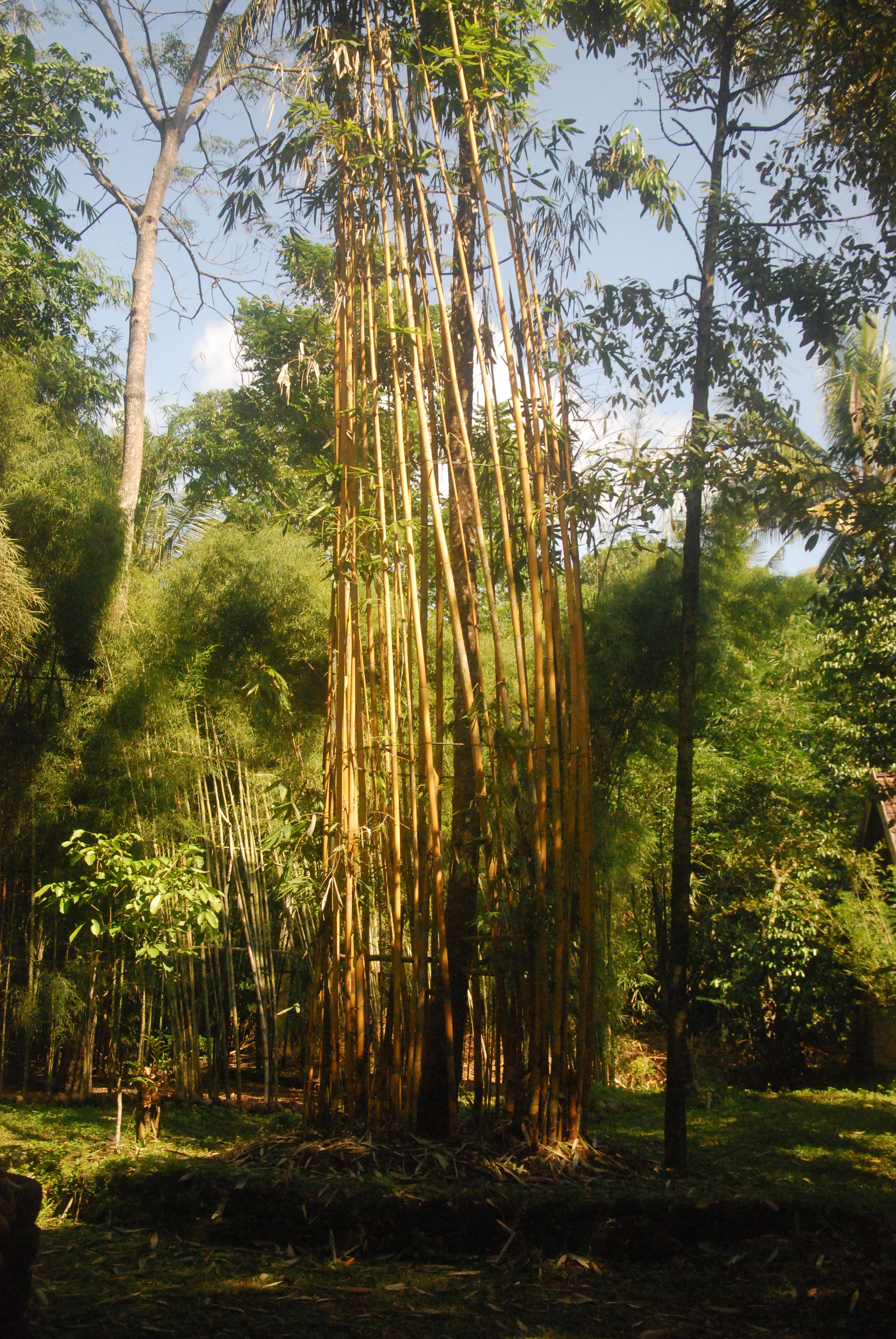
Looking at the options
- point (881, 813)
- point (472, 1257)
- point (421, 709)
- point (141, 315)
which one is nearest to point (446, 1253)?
point (472, 1257)

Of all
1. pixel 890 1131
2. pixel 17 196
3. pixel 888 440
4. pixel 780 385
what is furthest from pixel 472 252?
pixel 17 196

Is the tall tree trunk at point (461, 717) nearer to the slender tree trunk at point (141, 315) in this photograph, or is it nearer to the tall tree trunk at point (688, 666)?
the tall tree trunk at point (688, 666)

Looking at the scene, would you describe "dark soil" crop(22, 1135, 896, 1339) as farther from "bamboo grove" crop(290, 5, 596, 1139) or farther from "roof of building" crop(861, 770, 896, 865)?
"roof of building" crop(861, 770, 896, 865)

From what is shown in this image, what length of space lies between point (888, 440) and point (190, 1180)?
3658mm

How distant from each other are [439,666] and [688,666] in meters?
0.88

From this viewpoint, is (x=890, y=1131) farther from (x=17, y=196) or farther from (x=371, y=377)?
(x=17, y=196)

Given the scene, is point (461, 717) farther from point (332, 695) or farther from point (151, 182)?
point (151, 182)

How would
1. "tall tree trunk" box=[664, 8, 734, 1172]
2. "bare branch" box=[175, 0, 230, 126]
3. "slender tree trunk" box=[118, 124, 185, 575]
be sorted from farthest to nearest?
"bare branch" box=[175, 0, 230, 126], "slender tree trunk" box=[118, 124, 185, 575], "tall tree trunk" box=[664, 8, 734, 1172]

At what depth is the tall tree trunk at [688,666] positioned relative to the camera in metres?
3.11

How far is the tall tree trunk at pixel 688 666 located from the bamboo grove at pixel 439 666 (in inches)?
11.9

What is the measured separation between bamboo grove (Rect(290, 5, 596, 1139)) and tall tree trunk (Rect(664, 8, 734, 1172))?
302mm

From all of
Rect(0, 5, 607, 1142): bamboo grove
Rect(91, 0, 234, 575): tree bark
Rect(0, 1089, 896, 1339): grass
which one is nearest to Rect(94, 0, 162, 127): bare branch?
Rect(91, 0, 234, 575): tree bark

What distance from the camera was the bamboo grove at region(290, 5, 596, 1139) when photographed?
3227 mm

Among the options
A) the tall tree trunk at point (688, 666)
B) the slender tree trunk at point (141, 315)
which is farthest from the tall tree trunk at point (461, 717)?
the slender tree trunk at point (141, 315)
